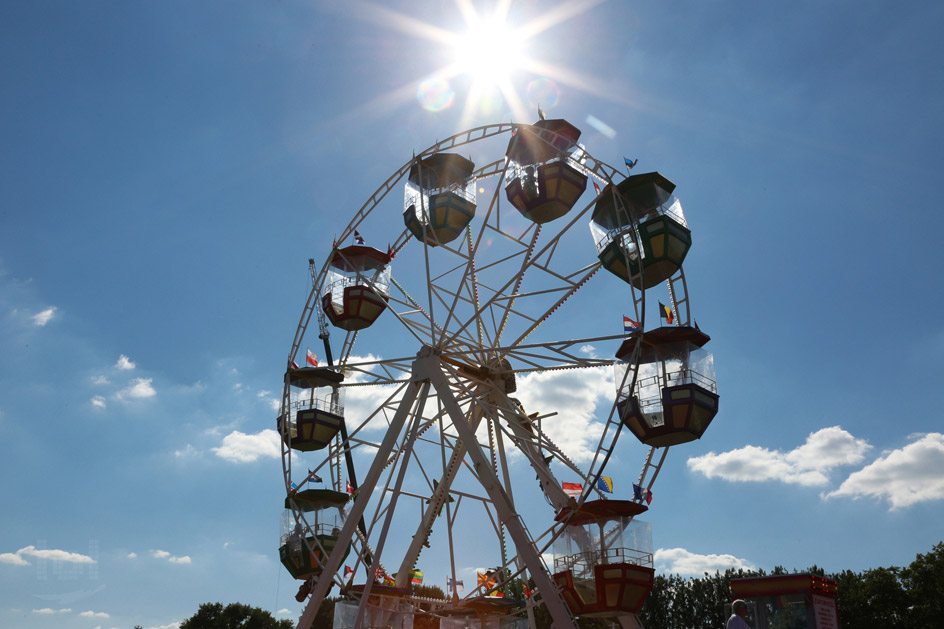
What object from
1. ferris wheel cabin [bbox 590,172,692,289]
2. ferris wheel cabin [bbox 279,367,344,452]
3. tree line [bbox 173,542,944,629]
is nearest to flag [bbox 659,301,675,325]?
ferris wheel cabin [bbox 590,172,692,289]

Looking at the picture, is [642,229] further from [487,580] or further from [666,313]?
[487,580]

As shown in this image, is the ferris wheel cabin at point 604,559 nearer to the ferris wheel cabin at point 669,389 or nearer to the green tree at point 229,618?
the ferris wheel cabin at point 669,389

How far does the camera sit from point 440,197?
71.7ft

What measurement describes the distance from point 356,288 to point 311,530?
7119 mm

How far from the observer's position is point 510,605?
21.6 metres

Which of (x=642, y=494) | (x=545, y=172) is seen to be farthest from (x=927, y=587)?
(x=545, y=172)

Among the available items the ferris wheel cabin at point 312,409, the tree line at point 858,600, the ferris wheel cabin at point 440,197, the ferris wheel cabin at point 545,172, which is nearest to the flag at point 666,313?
the ferris wheel cabin at point 545,172

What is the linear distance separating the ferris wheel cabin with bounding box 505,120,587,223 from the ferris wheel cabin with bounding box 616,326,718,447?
14.7 feet

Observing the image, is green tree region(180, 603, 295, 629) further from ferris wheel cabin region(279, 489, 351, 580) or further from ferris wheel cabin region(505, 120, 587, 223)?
ferris wheel cabin region(505, 120, 587, 223)

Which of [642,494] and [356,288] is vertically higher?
[356,288]

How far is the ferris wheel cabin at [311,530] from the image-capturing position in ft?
71.4

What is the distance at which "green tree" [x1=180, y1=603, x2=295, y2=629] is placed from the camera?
173ft

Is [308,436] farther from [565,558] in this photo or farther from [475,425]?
[565,558]

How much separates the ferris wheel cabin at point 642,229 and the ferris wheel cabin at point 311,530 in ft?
34.9
